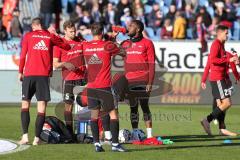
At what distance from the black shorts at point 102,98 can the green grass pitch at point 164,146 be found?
2.48 feet

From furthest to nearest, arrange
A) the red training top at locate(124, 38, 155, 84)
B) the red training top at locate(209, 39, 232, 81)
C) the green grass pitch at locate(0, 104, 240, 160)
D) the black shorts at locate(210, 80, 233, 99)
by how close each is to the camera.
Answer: the black shorts at locate(210, 80, 233, 99) < the red training top at locate(209, 39, 232, 81) < the red training top at locate(124, 38, 155, 84) < the green grass pitch at locate(0, 104, 240, 160)

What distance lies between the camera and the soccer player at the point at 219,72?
54.2 feet

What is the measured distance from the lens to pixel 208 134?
16922mm

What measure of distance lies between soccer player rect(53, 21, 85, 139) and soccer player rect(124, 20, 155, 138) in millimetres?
896

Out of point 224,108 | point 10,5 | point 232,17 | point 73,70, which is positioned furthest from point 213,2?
point 73,70

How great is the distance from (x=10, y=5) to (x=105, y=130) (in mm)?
15296

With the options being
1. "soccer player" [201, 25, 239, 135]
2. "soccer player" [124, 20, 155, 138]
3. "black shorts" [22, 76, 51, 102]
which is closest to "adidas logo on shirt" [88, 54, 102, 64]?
"black shorts" [22, 76, 51, 102]

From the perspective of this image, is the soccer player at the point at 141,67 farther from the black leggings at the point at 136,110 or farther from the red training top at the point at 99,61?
the red training top at the point at 99,61

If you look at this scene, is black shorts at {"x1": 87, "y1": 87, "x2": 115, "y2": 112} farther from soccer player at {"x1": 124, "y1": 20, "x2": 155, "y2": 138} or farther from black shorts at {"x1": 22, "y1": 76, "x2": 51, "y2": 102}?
soccer player at {"x1": 124, "y1": 20, "x2": 155, "y2": 138}

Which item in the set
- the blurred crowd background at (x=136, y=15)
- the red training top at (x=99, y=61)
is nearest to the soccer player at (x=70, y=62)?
the red training top at (x=99, y=61)

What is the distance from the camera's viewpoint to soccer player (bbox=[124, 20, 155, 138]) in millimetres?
15266

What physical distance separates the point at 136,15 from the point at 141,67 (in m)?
14.3

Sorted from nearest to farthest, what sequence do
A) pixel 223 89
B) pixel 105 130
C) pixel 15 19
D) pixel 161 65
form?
1. pixel 105 130
2. pixel 223 89
3. pixel 161 65
4. pixel 15 19

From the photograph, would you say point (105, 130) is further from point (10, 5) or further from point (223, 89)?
point (10, 5)
